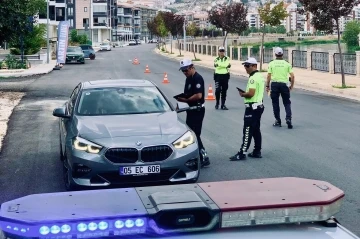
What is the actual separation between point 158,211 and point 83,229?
317 millimetres

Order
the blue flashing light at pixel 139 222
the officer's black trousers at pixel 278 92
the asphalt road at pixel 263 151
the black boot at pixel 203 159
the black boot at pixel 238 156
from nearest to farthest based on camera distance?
the blue flashing light at pixel 139 222, the asphalt road at pixel 263 151, the black boot at pixel 203 159, the black boot at pixel 238 156, the officer's black trousers at pixel 278 92

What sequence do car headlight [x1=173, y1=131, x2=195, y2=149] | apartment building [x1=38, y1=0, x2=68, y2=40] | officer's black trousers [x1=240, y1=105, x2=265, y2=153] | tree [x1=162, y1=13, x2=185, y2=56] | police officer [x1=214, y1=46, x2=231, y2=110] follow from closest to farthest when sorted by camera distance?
car headlight [x1=173, y1=131, x2=195, y2=149]
officer's black trousers [x1=240, y1=105, x2=265, y2=153]
police officer [x1=214, y1=46, x2=231, y2=110]
tree [x1=162, y1=13, x2=185, y2=56]
apartment building [x1=38, y1=0, x2=68, y2=40]

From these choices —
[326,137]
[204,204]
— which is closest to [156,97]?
[326,137]

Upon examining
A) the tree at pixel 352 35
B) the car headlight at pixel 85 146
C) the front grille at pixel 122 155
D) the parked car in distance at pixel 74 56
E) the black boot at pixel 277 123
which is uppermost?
the tree at pixel 352 35

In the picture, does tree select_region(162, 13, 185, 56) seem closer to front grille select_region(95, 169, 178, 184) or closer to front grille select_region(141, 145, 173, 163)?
front grille select_region(141, 145, 173, 163)

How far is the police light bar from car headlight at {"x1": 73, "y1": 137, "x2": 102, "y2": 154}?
5369 millimetres

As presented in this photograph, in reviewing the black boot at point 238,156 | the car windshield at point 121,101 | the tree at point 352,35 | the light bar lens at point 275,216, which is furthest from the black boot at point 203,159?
the tree at point 352,35

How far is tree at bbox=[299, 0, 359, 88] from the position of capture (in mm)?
27406

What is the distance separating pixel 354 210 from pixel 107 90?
422 cm

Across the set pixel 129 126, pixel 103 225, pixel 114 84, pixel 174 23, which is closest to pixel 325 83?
pixel 114 84

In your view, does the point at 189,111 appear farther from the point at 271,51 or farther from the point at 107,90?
the point at 271,51

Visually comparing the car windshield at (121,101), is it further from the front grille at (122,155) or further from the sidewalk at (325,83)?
the sidewalk at (325,83)

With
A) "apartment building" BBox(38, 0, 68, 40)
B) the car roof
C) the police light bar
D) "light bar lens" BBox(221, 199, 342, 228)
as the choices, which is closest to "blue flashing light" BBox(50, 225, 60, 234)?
the police light bar

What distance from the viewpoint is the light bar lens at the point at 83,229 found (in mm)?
2773
